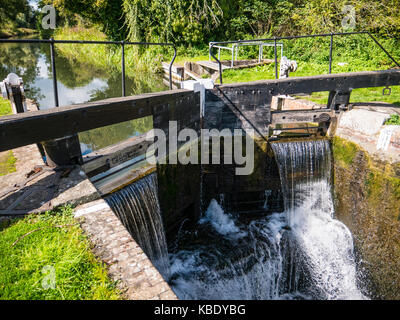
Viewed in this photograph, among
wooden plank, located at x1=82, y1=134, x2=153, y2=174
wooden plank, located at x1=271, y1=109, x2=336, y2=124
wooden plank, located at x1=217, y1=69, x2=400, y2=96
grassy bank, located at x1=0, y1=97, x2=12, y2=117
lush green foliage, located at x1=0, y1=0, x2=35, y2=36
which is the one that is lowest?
wooden plank, located at x1=82, y1=134, x2=153, y2=174

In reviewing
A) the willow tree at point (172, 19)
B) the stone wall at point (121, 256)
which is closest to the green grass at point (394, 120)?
the stone wall at point (121, 256)

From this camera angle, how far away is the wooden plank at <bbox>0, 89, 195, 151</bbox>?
3539 mm

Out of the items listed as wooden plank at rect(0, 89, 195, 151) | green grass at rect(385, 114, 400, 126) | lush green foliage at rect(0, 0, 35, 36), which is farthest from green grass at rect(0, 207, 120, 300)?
lush green foliage at rect(0, 0, 35, 36)

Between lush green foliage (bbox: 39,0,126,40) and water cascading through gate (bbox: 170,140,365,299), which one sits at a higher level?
lush green foliage (bbox: 39,0,126,40)

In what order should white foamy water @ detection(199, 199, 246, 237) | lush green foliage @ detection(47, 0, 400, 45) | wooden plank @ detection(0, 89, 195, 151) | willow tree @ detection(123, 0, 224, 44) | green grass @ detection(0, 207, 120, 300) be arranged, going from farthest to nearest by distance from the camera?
willow tree @ detection(123, 0, 224, 44)
lush green foliage @ detection(47, 0, 400, 45)
white foamy water @ detection(199, 199, 246, 237)
wooden plank @ detection(0, 89, 195, 151)
green grass @ detection(0, 207, 120, 300)

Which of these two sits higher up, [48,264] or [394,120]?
[394,120]

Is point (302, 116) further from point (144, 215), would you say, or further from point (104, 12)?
point (104, 12)

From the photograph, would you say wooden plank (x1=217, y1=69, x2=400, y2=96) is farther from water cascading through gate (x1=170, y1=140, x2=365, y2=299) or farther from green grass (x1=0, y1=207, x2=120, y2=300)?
green grass (x1=0, y1=207, x2=120, y2=300)

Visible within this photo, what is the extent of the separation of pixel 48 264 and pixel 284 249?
518 cm

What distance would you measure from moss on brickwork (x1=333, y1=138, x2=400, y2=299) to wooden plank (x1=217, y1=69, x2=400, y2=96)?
1292 millimetres

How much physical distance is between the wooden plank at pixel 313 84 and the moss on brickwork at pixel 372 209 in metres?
1.29

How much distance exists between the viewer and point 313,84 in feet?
22.3

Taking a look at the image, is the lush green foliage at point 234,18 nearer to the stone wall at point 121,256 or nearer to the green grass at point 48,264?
the stone wall at point 121,256

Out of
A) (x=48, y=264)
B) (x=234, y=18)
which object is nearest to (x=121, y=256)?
(x=48, y=264)
